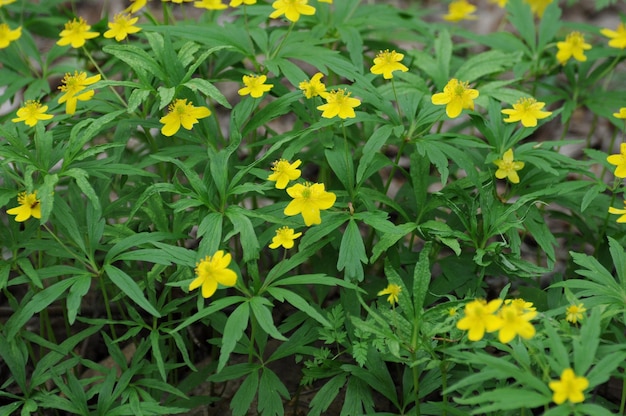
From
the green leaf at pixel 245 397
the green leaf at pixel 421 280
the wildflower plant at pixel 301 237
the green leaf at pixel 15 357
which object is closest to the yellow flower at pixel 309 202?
the wildflower plant at pixel 301 237

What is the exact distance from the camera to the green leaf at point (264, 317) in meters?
1.94

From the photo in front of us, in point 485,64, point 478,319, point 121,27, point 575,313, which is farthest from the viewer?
point 485,64

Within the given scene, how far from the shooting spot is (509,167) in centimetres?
245

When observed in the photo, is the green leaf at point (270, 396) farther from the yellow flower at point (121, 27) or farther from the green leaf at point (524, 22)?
the green leaf at point (524, 22)

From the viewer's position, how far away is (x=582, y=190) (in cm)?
276

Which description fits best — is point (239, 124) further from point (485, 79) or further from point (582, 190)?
point (582, 190)

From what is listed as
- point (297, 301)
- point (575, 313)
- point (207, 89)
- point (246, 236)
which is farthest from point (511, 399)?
point (207, 89)

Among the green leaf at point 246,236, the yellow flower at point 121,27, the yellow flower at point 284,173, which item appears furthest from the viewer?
the yellow flower at point 121,27

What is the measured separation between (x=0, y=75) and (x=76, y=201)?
75cm

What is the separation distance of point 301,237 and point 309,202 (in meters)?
0.44

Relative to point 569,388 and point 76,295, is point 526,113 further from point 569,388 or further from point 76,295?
point 76,295

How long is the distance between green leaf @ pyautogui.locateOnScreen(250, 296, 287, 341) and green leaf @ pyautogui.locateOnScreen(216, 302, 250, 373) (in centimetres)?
3

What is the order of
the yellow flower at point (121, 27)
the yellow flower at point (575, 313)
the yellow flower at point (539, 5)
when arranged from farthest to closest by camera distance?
the yellow flower at point (539, 5) < the yellow flower at point (121, 27) < the yellow flower at point (575, 313)

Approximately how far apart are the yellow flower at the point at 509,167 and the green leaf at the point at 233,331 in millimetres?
1029
